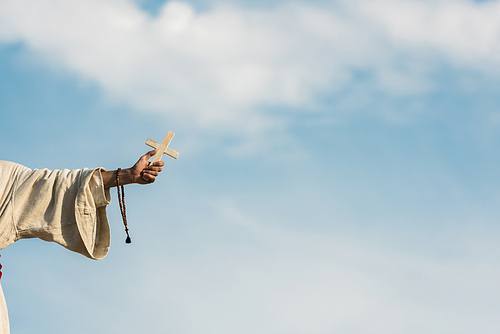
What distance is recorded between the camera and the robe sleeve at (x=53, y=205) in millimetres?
7484

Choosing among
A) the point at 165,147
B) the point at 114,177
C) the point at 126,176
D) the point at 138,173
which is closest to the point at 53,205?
the point at 114,177

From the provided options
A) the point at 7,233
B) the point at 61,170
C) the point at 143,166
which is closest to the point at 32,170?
the point at 61,170

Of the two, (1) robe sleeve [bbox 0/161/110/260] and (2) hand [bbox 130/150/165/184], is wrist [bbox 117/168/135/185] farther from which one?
(1) robe sleeve [bbox 0/161/110/260]

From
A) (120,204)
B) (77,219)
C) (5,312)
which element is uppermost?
(120,204)

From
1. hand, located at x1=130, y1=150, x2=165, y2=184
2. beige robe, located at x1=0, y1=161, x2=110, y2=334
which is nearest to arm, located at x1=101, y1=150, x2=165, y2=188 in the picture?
hand, located at x1=130, y1=150, x2=165, y2=184

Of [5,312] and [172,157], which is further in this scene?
[172,157]

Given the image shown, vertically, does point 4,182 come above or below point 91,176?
below

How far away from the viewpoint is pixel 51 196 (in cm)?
766

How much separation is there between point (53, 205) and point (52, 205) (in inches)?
0.8

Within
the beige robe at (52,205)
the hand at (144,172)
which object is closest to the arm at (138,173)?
the hand at (144,172)

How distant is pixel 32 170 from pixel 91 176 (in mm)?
821

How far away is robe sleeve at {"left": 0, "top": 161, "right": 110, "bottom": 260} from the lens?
295 inches

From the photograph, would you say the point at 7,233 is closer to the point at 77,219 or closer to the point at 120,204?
the point at 77,219

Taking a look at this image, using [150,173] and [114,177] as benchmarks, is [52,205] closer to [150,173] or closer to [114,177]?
[114,177]
